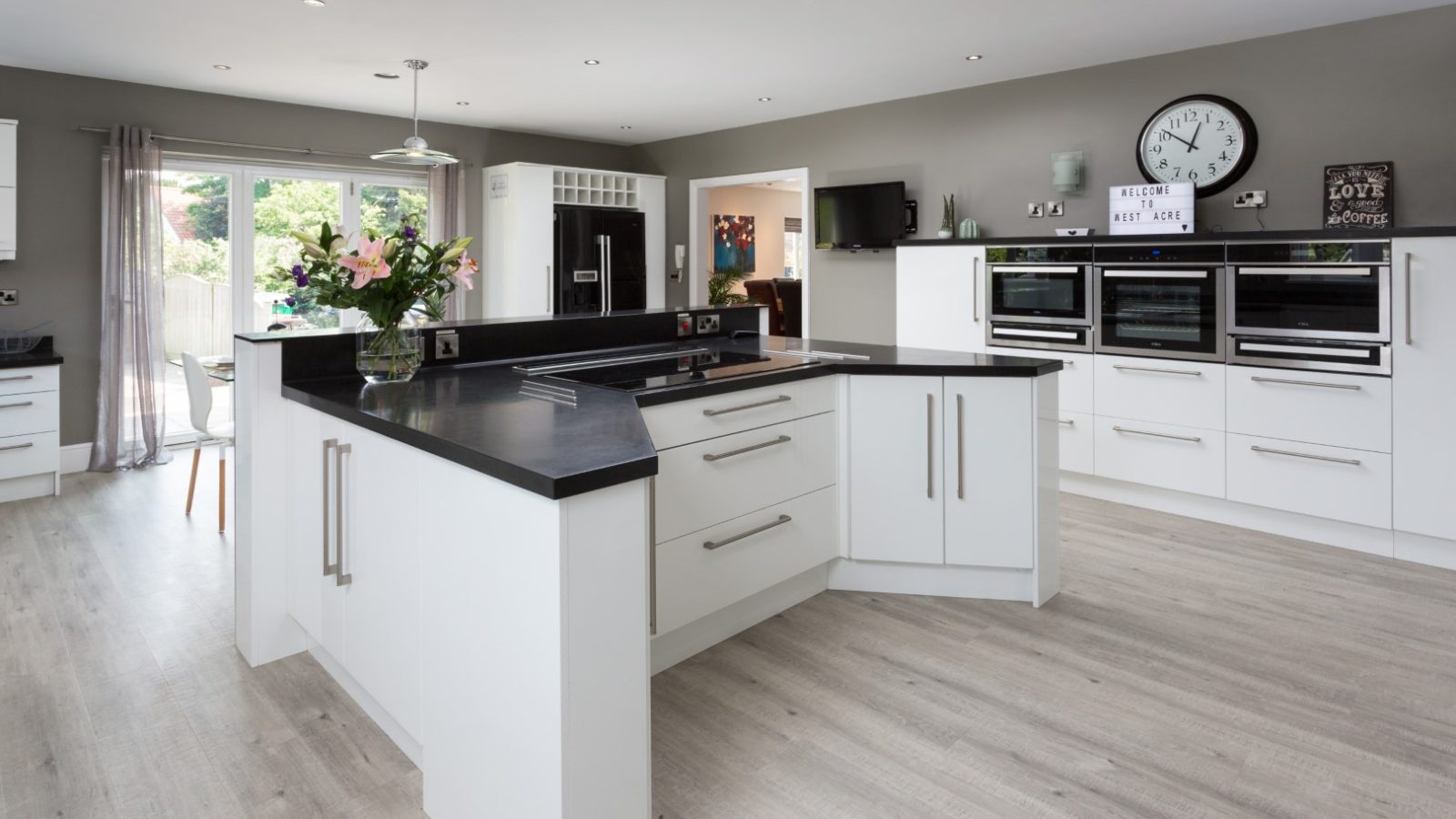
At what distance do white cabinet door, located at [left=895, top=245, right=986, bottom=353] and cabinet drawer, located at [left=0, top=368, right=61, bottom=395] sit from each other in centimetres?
475

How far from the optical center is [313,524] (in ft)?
7.74

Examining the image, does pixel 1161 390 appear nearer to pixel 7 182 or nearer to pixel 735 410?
pixel 735 410

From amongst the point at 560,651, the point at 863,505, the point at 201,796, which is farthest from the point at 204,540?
the point at 560,651

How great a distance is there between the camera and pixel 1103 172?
195 inches

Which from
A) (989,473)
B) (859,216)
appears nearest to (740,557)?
(989,473)

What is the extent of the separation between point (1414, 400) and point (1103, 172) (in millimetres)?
2090

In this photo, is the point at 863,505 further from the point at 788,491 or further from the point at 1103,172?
the point at 1103,172

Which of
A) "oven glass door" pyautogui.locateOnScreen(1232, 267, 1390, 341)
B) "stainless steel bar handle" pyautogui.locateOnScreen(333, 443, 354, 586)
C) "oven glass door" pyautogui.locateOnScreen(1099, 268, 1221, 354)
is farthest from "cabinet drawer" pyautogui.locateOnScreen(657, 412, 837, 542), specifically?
"oven glass door" pyautogui.locateOnScreen(1232, 267, 1390, 341)

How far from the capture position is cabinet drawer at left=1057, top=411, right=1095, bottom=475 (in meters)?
4.52

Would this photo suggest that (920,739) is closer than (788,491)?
Yes

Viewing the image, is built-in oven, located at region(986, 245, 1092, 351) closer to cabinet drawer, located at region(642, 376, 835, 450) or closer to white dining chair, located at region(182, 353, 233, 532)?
cabinet drawer, located at region(642, 376, 835, 450)

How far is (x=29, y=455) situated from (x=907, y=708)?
4.88 meters

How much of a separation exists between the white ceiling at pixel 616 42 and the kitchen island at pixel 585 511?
5.24ft

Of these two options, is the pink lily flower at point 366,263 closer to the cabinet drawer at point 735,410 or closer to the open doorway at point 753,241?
the cabinet drawer at point 735,410
